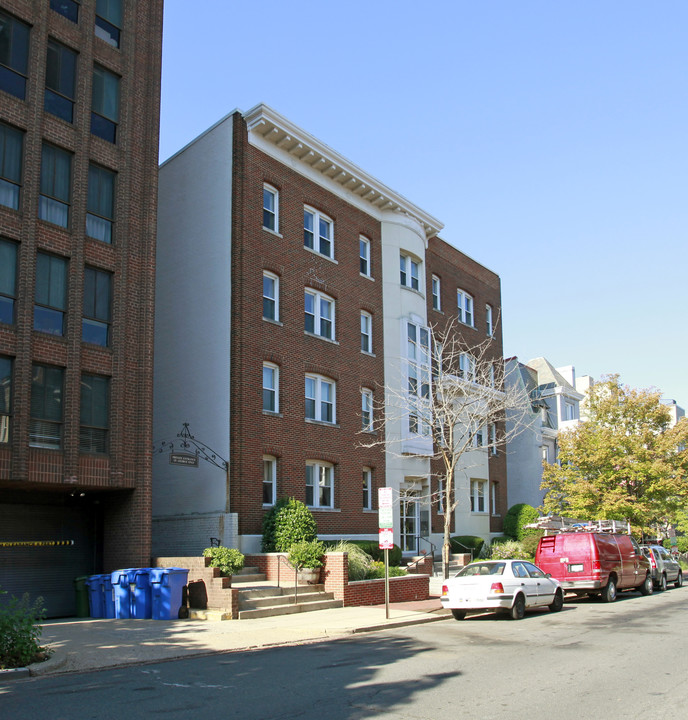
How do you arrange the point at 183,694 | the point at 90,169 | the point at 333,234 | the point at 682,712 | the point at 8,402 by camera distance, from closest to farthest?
the point at 682,712 < the point at 183,694 < the point at 8,402 < the point at 90,169 < the point at 333,234

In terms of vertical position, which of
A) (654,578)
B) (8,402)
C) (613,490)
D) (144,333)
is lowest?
(654,578)

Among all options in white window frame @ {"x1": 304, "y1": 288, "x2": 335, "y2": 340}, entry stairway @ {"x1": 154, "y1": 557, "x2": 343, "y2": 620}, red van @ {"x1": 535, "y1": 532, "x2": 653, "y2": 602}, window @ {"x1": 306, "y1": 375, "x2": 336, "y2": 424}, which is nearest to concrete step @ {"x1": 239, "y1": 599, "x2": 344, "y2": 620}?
entry stairway @ {"x1": 154, "y1": 557, "x2": 343, "y2": 620}

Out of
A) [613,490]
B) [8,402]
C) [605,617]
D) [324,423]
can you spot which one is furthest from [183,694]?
[613,490]

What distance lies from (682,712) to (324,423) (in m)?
19.8

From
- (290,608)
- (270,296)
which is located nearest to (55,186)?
(270,296)

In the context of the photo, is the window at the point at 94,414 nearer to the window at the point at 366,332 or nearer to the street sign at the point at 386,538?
the street sign at the point at 386,538

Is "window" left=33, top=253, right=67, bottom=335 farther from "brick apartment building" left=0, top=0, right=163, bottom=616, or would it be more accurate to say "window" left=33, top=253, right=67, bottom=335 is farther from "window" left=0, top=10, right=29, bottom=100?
"window" left=0, top=10, right=29, bottom=100

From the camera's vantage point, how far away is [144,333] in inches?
834

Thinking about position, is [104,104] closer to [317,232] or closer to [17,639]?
[317,232]

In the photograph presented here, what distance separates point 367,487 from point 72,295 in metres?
14.0

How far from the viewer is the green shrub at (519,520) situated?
37.9m

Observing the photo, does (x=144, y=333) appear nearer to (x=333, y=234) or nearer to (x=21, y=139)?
(x=21, y=139)

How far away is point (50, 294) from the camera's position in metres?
19.3

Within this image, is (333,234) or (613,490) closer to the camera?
(333,234)
